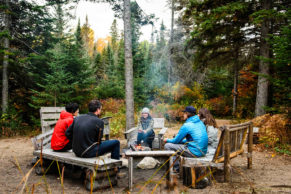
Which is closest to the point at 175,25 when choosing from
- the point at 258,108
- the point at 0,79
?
the point at 258,108

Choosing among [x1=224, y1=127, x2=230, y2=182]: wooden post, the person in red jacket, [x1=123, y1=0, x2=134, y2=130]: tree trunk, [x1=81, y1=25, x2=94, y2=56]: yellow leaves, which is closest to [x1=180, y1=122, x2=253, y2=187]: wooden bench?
[x1=224, y1=127, x2=230, y2=182]: wooden post

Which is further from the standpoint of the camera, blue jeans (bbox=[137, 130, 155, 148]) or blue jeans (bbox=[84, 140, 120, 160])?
blue jeans (bbox=[137, 130, 155, 148])

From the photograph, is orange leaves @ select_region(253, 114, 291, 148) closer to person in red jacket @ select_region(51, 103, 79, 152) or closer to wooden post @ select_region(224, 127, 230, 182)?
wooden post @ select_region(224, 127, 230, 182)

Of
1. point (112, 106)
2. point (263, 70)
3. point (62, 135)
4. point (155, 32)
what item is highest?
point (155, 32)

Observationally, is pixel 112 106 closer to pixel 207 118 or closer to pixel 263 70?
pixel 263 70

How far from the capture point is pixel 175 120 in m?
13.4

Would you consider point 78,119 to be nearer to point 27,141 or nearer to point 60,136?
point 60,136

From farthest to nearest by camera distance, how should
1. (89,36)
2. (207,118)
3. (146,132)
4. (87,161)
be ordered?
(89,36) → (146,132) → (207,118) → (87,161)

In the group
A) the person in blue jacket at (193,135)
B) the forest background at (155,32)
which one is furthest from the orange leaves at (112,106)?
the person in blue jacket at (193,135)

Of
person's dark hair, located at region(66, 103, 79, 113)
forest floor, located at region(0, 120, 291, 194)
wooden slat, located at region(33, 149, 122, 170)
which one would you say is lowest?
forest floor, located at region(0, 120, 291, 194)

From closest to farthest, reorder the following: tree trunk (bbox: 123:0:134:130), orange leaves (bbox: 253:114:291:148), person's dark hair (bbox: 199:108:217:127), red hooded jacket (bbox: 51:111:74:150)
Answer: red hooded jacket (bbox: 51:111:74:150) → person's dark hair (bbox: 199:108:217:127) → orange leaves (bbox: 253:114:291:148) → tree trunk (bbox: 123:0:134:130)

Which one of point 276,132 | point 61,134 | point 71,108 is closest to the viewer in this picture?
point 61,134

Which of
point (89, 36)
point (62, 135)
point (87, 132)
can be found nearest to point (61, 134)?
point (62, 135)

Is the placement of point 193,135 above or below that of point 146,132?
above
